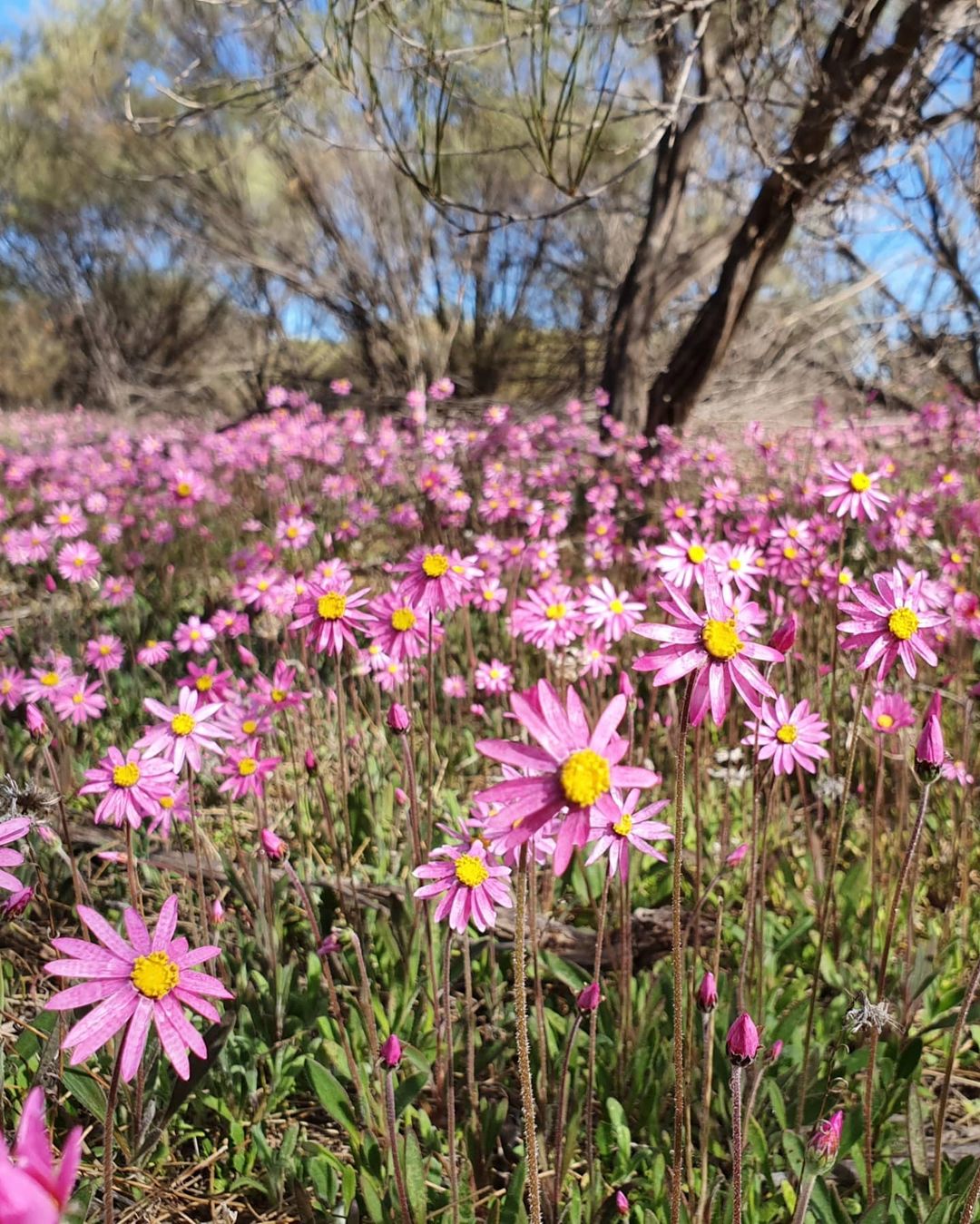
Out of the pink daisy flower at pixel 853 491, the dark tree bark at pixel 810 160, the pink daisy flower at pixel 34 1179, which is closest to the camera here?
the pink daisy flower at pixel 34 1179

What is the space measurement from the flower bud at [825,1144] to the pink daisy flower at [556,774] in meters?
0.64

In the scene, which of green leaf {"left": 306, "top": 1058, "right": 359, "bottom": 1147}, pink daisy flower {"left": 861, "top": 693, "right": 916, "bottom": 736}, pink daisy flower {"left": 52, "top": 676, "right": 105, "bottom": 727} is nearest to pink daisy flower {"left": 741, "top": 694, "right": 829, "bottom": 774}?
pink daisy flower {"left": 861, "top": 693, "right": 916, "bottom": 736}

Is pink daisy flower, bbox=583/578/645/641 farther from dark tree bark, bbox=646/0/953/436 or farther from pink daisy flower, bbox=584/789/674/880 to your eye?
dark tree bark, bbox=646/0/953/436

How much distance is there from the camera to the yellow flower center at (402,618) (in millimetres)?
1893

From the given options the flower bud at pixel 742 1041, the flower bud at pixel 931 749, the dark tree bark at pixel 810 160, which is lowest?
the flower bud at pixel 742 1041

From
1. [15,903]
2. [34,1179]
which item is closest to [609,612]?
[15,903]

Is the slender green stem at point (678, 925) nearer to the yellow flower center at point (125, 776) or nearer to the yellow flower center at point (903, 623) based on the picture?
the yellow flower center at point (903, 623)

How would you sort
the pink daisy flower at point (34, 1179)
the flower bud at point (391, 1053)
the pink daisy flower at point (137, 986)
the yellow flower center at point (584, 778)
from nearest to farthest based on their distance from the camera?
the pink daisy flower at point (34, 1179)
the yellow flower center at point (584, 778)
the pink daisy flower at point (137, 986)
the flower bud at point (391, 1053)

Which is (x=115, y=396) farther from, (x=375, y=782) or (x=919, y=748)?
(x=919, y=748)

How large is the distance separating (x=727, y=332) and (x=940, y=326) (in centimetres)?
274

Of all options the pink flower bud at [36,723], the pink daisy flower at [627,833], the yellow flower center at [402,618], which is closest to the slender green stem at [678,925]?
the pink daisy flower at [627,833]

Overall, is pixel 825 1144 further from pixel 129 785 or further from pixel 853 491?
pixel 853 491

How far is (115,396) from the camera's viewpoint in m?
15.2

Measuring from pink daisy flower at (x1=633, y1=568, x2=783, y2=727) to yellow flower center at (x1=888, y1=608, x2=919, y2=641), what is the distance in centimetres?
43
